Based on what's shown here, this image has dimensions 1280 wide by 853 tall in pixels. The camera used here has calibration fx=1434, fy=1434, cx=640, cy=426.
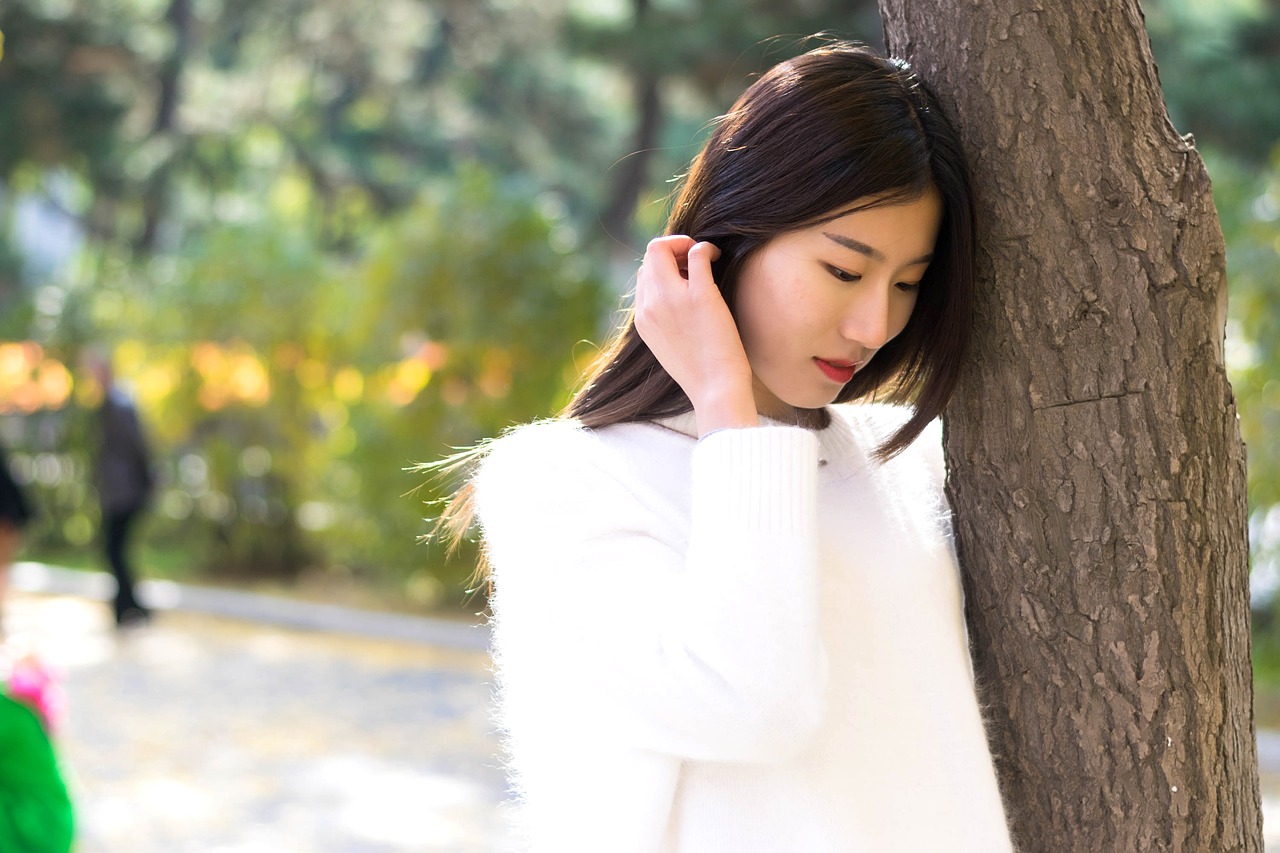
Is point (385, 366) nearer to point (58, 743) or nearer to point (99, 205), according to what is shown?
point (58, 743)

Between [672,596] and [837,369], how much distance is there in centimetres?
34

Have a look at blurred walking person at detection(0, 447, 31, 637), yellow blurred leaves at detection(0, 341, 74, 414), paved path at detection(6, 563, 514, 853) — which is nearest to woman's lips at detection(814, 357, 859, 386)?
blurred walking person at detection(0, 447, 31, 637)

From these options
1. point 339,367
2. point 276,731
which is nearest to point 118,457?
point 339,367

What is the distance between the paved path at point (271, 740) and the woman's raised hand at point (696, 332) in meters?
4.50

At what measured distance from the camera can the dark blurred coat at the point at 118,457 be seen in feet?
33.9

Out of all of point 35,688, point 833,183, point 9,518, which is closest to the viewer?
point 833,183

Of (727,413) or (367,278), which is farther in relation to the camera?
(367,278)

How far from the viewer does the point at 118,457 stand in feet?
34.0

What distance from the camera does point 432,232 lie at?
32.8ft

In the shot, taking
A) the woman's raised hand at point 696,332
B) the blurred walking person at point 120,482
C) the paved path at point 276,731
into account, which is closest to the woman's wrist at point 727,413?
the woman's raised hand at point 696,332

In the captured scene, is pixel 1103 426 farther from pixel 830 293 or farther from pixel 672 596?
pixel 672 596

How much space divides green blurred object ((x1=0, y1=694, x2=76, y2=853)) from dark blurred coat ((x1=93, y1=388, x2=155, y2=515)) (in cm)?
803

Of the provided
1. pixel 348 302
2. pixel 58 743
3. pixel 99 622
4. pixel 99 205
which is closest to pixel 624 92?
pixel 99 205

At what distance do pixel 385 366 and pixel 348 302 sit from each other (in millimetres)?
813
